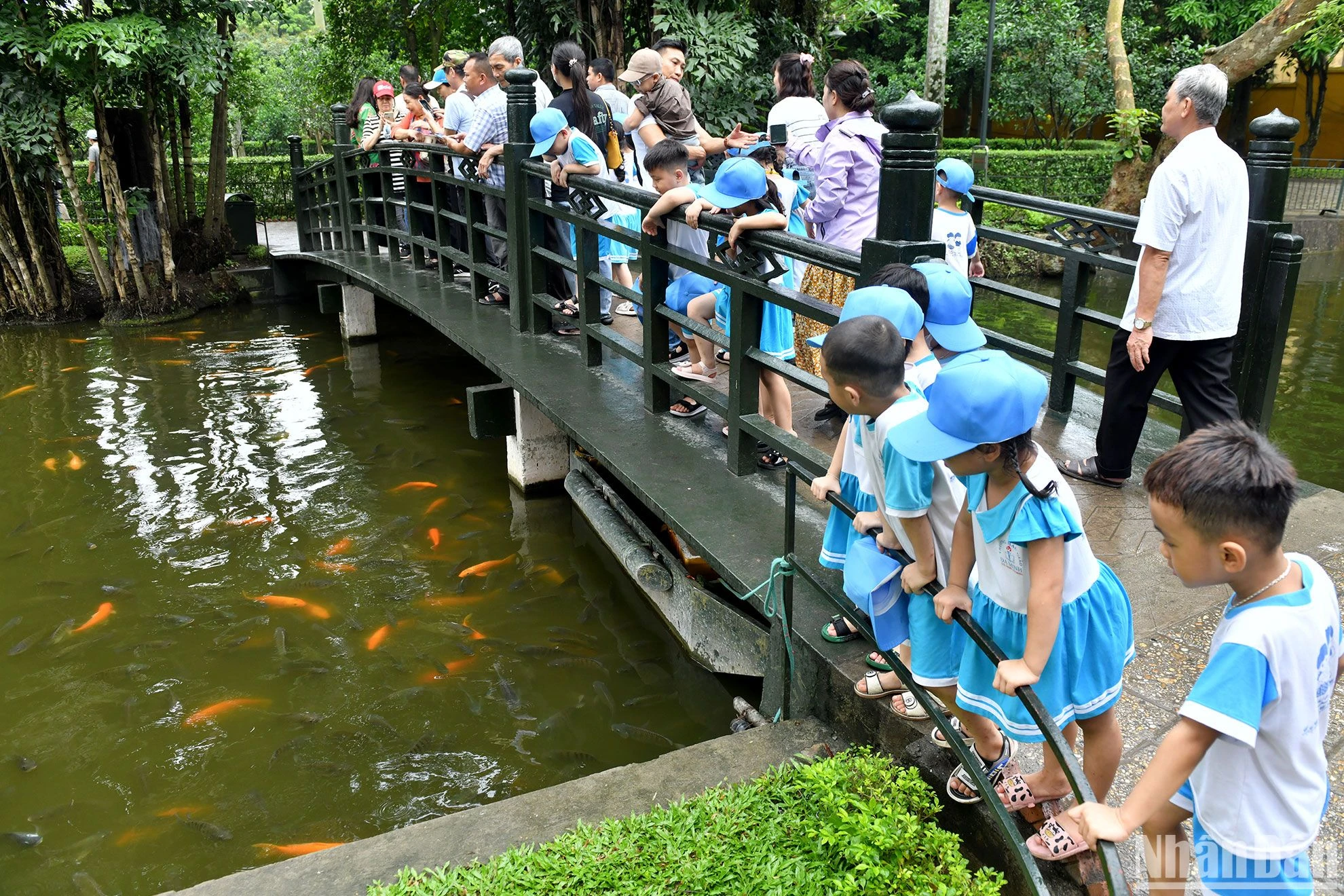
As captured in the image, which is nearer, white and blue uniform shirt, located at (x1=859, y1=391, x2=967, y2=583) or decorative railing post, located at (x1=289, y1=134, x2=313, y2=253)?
white and blue uniform shirt, located at (x1=859, y1=391, x2=967, y2=583)

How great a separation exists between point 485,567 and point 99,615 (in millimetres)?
2097

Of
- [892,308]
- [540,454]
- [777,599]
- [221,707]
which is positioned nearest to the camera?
[892,308]

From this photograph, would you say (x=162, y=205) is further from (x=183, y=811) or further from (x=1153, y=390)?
(x=1153, y=390)

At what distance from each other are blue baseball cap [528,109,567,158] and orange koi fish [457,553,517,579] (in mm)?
2446

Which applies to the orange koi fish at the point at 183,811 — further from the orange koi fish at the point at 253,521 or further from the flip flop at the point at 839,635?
the orange koi fish at the point at 253,521

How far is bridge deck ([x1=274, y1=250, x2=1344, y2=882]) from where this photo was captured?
10.1 ft

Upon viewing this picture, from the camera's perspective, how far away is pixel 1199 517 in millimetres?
1864

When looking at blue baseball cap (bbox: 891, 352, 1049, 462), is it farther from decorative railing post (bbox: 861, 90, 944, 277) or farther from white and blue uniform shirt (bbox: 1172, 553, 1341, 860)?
decorative railing post (bbox: 861, 90, 944, 277)

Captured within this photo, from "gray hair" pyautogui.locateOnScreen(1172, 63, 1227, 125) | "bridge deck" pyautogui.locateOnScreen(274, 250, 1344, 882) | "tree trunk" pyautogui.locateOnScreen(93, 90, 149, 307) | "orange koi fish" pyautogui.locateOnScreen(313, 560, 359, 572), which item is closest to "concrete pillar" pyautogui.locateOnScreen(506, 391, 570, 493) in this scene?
"bridge deck" pyautogui.locateOnScreen(274, 250, 1344, 882)

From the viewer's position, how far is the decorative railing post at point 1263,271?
420 centimetres

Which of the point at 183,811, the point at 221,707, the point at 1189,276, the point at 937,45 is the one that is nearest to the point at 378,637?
the point at 221,707

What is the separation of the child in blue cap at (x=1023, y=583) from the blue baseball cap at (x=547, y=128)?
168 inches

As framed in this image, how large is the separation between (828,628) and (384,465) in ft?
16.8

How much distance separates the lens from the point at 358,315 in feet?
37.2
